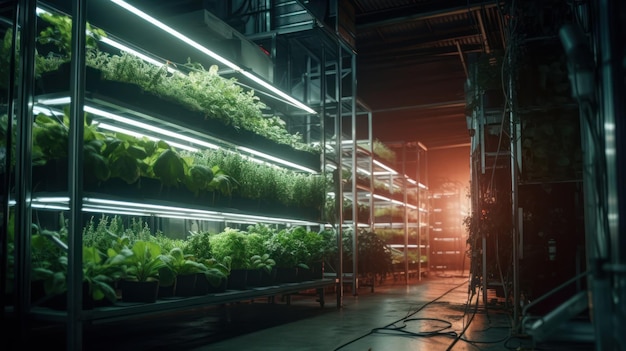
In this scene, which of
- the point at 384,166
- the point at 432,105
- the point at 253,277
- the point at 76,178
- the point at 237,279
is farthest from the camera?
the point at 432,105

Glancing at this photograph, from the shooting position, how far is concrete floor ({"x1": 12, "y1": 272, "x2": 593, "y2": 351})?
4582 millimetres

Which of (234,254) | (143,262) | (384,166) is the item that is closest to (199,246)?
(234,254)

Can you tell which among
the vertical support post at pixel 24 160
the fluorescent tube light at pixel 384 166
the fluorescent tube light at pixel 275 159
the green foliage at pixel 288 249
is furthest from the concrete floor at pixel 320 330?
the fluorescent tube light at pixel 384 166

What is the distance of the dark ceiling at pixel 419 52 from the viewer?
963 centimetres

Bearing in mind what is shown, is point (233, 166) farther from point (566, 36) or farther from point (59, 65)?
point (566, 36)

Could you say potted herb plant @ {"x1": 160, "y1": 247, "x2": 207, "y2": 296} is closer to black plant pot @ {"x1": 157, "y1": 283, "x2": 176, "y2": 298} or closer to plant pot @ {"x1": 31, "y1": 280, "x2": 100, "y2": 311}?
black plant pot @ {"x1": 157, "y1": 283, "x2": 176, "y2": 298}

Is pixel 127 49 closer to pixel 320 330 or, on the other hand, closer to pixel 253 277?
pixel 253 277

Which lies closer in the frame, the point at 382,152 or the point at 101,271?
the point at 101,271

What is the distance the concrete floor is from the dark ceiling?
3890mm

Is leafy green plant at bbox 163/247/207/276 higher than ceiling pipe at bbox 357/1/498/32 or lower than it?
lower

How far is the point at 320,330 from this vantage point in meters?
5.47

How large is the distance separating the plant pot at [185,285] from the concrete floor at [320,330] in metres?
0.42

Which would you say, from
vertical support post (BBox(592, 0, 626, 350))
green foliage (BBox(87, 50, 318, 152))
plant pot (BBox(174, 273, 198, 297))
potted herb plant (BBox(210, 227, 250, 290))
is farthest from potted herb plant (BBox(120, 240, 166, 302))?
vertical support post (BBox(592, 0, 626, 350))

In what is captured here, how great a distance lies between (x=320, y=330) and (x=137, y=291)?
1984mm
